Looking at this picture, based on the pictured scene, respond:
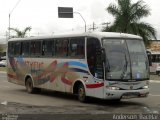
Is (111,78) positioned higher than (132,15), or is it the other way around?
A: (132,15)

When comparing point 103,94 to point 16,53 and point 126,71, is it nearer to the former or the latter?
point 126,71

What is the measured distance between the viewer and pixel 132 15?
45125mm

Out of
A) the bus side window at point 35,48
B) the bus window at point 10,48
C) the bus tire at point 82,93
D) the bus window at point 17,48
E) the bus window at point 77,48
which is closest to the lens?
the bus tire at point 82,93

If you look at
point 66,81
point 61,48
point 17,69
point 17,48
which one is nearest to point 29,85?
point 17,69

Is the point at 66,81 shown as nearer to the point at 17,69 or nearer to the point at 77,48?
the point at 77,48

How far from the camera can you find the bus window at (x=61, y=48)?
64.4ft

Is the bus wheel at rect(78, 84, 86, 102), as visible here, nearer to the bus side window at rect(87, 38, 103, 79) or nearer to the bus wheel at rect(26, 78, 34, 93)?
the bus side window at rect(87, 38, 103, 79)

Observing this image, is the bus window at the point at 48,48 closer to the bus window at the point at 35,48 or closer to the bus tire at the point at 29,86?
the bus window at the point at 35,48

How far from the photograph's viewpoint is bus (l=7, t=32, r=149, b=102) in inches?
664

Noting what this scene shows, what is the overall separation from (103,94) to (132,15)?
29119 mm

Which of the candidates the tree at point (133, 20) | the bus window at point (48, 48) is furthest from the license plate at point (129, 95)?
the tree at point (133, 20)

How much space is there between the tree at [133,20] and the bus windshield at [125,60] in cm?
2698

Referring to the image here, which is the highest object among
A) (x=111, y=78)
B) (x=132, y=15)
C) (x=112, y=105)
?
(x=132, y=15)

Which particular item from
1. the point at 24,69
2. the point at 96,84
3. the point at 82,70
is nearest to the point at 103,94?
the point at 96,84
